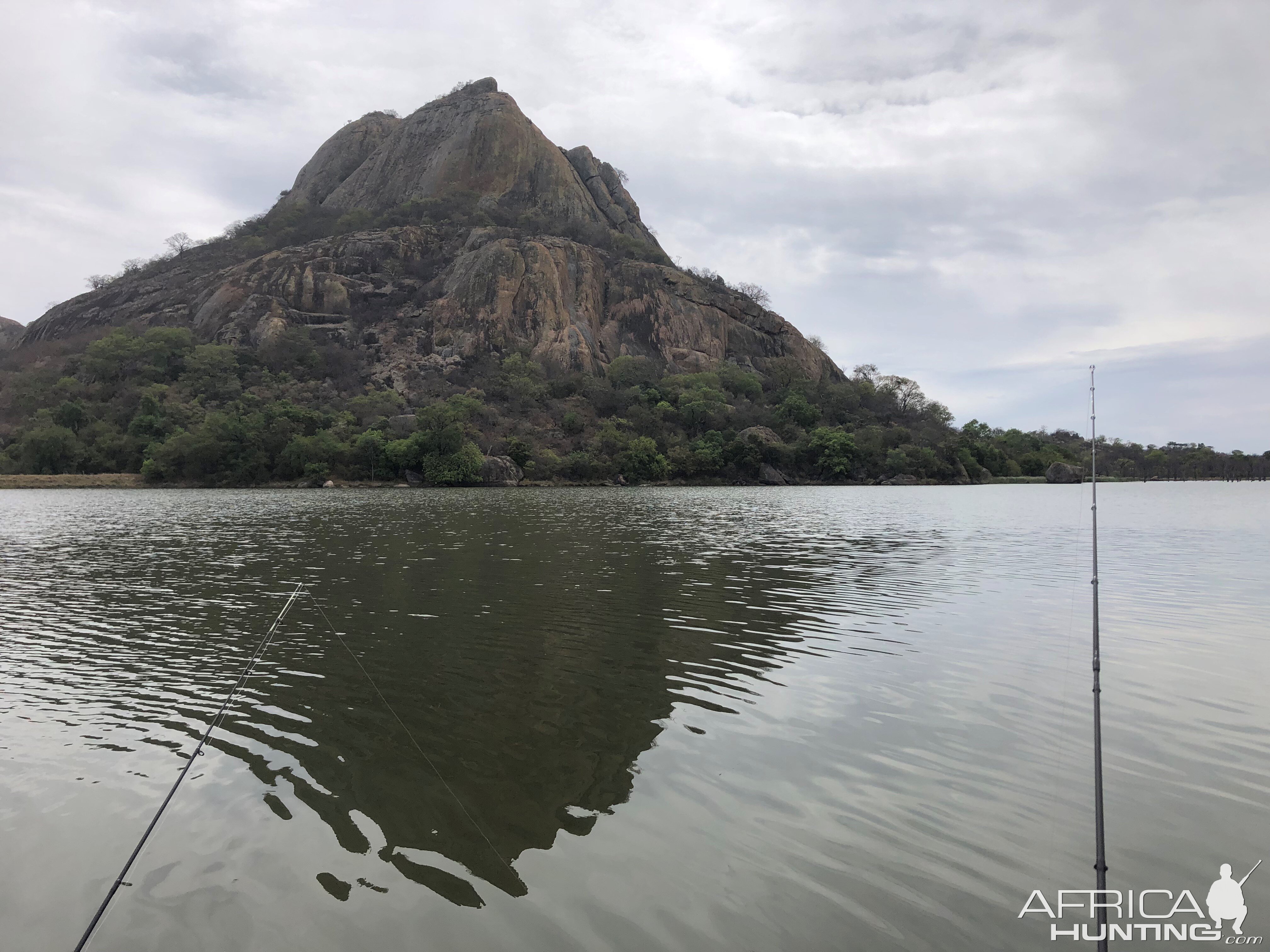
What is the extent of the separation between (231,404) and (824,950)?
115863 millimetres

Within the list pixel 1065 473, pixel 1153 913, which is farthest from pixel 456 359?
pixel 1153 913

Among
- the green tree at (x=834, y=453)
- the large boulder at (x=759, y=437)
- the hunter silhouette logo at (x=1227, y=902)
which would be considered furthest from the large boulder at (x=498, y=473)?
the hunter silhouette logo at (x=1227, y=902)

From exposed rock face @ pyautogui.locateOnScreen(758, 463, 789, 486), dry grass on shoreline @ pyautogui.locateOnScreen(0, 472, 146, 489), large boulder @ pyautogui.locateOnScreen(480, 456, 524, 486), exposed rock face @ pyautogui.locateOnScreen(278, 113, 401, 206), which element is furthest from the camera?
exposed rock face @ pyautogui.locateOnScreen(278, 113, 401, 206)

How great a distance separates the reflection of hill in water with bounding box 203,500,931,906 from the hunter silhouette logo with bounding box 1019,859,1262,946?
3.40 meters

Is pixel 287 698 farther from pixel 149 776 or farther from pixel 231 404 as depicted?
pixel 231 404

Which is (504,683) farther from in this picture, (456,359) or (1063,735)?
(456,359)

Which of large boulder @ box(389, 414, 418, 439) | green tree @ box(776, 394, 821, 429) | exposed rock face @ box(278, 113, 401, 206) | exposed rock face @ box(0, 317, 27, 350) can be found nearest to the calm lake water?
large boulder @ box(389, 414, 418, 439)

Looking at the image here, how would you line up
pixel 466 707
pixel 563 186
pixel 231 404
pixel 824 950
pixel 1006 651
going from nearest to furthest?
1. pixel 824 950
2. pixel 466 707
3. pixel 1006 651
4. pixel 231 404
5. pixel 563 186

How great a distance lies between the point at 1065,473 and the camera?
4855 inches

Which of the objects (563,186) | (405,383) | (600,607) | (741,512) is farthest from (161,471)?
(563,186)

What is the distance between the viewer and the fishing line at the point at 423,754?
559 cm

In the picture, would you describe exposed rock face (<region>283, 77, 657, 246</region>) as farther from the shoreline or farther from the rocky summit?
the shoreline

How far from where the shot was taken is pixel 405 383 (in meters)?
131

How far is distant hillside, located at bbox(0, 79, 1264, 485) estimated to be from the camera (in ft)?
320
